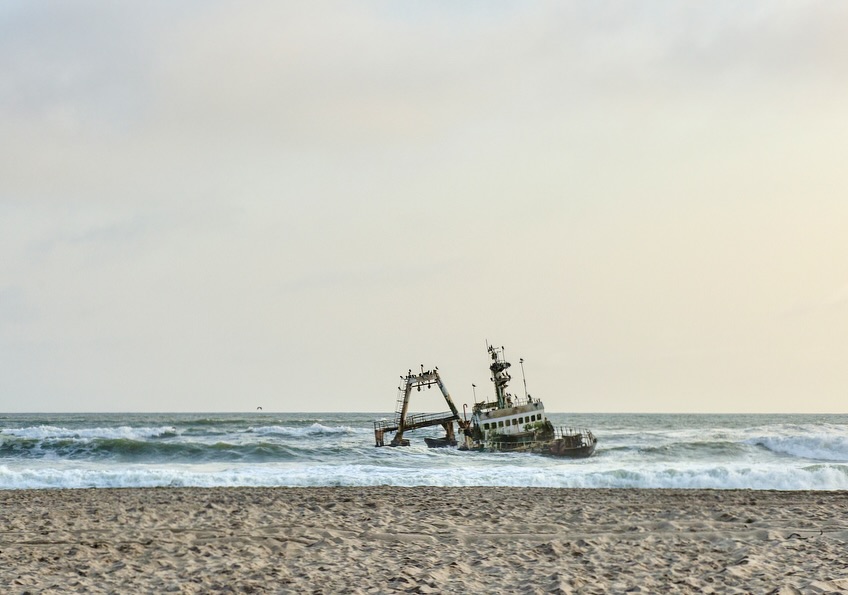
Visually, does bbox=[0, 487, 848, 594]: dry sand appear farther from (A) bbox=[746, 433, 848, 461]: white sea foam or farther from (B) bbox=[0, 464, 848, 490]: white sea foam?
(A) bbox=[746, 433, 848, 461]: white sea foam

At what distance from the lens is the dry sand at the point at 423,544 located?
9891 mm

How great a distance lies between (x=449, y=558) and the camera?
37.5ft

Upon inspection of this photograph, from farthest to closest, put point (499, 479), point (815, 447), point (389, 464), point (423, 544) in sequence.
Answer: point (815, 447)
point (389, 464)
point (499, 479)
point (423, 544)

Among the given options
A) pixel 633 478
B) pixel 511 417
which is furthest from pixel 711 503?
pixel 511 417

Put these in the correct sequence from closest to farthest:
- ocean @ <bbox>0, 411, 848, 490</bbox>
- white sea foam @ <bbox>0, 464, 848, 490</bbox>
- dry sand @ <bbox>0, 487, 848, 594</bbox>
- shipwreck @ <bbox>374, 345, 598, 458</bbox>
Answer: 1. dry sand @ <bbox>0, 487, 848, 594</bbox>
2. white sea foam @ <bbox>0, 464, 848, 490</bbox>
3. ocean @ <bbox>0, 411, 848, 490</bbox>
4. shipwreck @ <bbox>374, 345, 598, 458</bbox>

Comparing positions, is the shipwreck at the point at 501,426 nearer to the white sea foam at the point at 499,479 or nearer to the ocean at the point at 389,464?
the ocean at the point at 389,464

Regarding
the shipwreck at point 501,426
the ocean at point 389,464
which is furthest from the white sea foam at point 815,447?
the shipwreck at point 501,426

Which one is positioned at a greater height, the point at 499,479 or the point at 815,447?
the point at 499,479

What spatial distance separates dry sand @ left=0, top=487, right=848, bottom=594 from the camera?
389 inches

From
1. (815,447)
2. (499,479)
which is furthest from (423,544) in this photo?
(815,447)

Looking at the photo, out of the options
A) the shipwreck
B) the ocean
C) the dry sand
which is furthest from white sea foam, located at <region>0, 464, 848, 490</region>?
the shipwreck

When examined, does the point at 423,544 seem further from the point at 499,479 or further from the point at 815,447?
the point at 815,447

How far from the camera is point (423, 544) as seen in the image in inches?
494

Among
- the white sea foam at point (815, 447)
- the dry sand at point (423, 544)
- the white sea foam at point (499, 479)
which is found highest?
the dry sand at point (423, 544)
